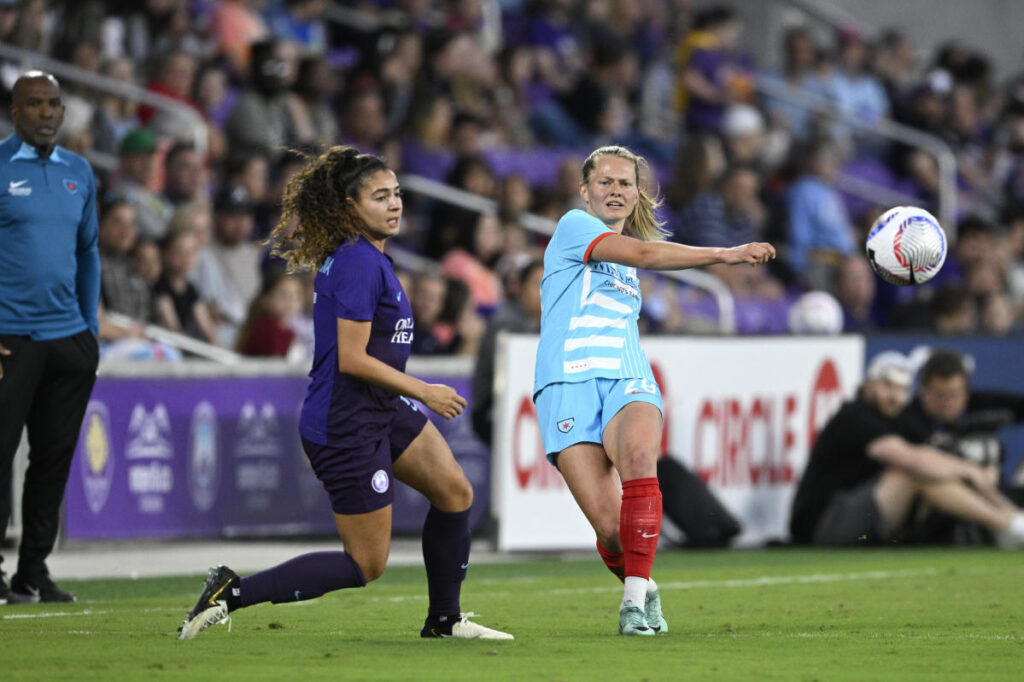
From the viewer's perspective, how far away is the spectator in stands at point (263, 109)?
16.0 metres

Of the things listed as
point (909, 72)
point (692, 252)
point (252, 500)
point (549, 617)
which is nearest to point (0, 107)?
point (252, 500)

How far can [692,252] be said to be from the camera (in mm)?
7250

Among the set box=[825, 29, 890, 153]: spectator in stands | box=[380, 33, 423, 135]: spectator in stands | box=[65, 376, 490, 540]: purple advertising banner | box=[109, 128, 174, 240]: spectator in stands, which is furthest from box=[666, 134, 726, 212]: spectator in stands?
box=[109, 128, 174, 240]: spectator in stands

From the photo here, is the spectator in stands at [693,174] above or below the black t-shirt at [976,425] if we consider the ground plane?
above

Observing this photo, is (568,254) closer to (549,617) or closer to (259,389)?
(549,617)

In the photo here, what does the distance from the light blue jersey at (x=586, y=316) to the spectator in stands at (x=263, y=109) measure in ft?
27.8

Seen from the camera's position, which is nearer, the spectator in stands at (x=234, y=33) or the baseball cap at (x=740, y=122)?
the spectator in stands at (x=234, y=33)

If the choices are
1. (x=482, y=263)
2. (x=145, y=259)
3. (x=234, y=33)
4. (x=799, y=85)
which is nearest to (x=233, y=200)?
(x=145, y=259)

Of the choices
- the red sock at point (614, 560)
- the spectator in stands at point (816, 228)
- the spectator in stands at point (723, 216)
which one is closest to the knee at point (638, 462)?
the red sock at point (614, 560)

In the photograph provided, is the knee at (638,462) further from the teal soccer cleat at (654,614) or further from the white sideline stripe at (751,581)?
the white sideline stripe at (751,581)

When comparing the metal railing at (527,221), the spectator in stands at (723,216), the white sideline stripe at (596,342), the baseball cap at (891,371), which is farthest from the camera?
the spectator in stands at (723,216)

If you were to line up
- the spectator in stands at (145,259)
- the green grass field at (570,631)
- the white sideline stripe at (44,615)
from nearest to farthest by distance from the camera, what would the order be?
the green grass field at (570,631), the white sideline stripe at (44,615), the spectator in stands at (145,259)

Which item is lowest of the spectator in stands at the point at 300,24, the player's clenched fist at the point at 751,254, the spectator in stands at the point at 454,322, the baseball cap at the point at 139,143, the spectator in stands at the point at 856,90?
the player's clenched fist at the point at 751,254

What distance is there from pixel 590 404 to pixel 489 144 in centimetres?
1156
